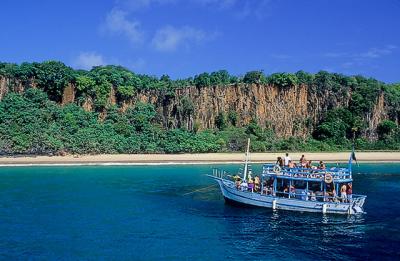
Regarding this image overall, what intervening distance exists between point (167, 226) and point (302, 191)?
12.9 m

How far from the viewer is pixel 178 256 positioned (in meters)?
26.6

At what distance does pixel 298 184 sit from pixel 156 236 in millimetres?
15193

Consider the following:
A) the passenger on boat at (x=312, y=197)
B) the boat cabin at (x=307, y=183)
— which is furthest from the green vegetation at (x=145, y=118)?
the passenger on boat at (x=312, y=197)

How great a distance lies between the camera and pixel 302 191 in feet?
131

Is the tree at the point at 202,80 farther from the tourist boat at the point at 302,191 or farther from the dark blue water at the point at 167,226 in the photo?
the tourist boat at the point at 302,191

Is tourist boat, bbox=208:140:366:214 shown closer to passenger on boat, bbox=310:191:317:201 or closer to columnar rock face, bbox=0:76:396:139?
passenger on boat, bbox=310:191:317:201

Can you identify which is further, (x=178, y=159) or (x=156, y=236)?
(x=178, y=159)

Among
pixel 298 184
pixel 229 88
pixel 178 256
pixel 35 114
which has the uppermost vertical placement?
pixel 229 88

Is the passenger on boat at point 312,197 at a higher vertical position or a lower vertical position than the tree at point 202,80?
lower

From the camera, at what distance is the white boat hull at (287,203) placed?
38531 millimetres

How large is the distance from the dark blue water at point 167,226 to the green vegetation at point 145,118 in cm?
2657

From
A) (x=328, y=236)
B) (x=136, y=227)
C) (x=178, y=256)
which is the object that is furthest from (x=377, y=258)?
(x=136, y=227)

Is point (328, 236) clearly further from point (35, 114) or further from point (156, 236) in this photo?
point (35, 114)

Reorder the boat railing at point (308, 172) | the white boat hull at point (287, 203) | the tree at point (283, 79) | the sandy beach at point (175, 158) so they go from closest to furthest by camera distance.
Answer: the white boat hull at point (287, 203), the boat railing at point (308, 172), the sandy beach at point (175, 158), the tree at point (283, 79)
